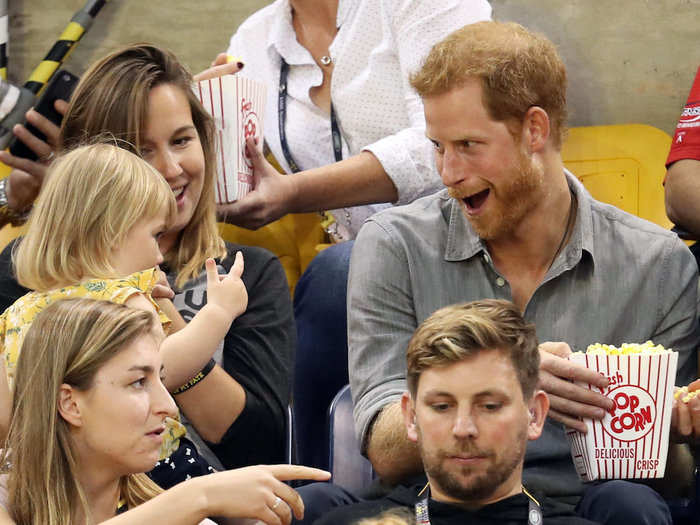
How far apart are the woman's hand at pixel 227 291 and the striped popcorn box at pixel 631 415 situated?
663 mm

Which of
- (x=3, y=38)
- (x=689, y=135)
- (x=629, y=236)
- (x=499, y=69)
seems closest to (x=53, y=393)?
(x=499, y=69)

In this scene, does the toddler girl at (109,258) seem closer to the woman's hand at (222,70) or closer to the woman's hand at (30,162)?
the woman's hand at (30,162)

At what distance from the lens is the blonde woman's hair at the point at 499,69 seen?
7.42 feet

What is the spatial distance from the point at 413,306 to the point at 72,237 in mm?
693

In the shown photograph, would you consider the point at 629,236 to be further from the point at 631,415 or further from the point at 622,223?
the point at 631,415

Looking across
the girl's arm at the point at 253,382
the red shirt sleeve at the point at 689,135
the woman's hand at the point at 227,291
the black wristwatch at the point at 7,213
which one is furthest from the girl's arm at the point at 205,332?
the red shirt sleeve at the point at 689,135

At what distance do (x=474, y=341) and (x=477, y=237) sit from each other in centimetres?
45

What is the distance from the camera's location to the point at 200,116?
8.32ft

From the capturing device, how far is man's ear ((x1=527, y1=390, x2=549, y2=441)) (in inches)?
75.0

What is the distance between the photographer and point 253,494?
1.73 m

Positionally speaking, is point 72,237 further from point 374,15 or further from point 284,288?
point 374,15

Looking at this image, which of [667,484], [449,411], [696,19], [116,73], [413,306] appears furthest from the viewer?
[696,19]

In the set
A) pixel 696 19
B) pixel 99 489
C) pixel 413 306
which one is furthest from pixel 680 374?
→ pixel 696 19

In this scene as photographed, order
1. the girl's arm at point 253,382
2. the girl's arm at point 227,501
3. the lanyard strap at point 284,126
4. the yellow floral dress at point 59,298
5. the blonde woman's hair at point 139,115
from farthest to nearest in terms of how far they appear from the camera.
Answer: the lanyard strap at point 284,126 < the blonde woman's hair at point 139,115 < the girl's arm at point 253,382 < the yellow floral dress at point 59,298 < the girl's arm at point 227,501
